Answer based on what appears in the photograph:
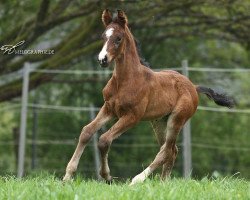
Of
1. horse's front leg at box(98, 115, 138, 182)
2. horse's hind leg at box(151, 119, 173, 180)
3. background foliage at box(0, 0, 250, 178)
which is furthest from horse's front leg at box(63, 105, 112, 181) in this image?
background foliage at box(0, 0, 250, 178)

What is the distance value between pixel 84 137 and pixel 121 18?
1161 millimetres

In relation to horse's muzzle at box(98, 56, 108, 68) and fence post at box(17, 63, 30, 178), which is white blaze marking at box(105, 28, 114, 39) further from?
fence post at box(17, 63, 30, 178)

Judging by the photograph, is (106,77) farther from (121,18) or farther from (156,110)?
(121,18)

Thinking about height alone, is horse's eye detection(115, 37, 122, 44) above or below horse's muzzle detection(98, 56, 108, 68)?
above

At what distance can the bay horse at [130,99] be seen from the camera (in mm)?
8242

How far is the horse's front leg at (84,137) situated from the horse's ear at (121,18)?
0.82 metres

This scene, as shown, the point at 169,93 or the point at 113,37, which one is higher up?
the point at 113,37

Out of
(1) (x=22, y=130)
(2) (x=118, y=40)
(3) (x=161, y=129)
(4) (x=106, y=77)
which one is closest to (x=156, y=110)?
(3) (x=161, y=129)

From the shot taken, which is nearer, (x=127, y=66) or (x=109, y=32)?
(x=109, y=32)

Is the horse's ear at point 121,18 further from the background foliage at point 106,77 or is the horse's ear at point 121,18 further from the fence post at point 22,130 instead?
the background foliage at point 106,77

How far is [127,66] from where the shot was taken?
857cm

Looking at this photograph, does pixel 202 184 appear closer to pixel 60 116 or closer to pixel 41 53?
pixel 41 53

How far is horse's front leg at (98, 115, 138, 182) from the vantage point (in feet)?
26.8

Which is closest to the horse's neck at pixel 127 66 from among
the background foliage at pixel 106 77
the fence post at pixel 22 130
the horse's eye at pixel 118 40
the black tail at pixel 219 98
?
the horse's eye at pixel 118 40
